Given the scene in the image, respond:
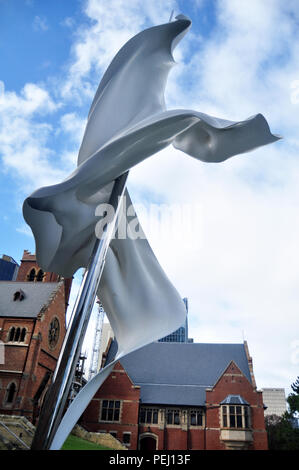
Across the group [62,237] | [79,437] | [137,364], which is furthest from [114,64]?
[137,364]

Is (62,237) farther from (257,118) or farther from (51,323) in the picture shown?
(51,323)

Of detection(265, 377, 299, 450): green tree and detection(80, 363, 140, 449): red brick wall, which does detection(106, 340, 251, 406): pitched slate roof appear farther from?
detection(265, 377, 299, 450): green tree

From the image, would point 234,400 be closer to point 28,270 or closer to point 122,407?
point 122,407

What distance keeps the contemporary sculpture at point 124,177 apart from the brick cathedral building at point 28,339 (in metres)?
19.2

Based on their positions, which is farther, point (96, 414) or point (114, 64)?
point (96, 414)

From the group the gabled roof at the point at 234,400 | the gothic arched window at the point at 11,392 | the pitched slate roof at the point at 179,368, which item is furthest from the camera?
the pitched slate roof at the point at 179,368

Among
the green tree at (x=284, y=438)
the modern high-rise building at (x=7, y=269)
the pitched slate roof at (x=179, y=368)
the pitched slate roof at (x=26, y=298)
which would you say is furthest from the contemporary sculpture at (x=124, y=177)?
the modern high-rise building at (x=7, y=269)

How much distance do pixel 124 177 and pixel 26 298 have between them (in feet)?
77.0

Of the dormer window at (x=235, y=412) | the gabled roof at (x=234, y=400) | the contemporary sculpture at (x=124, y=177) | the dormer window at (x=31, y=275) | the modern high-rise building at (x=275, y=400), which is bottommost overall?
the contemporary sculpture at (x=124, y=177)

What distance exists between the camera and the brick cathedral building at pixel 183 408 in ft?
80.4

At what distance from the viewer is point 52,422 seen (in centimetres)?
255

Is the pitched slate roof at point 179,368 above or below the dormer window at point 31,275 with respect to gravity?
below

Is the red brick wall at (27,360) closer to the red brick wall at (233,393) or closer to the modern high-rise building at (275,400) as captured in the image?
the red brick wall at (233,393)

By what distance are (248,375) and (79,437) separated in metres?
13.7
